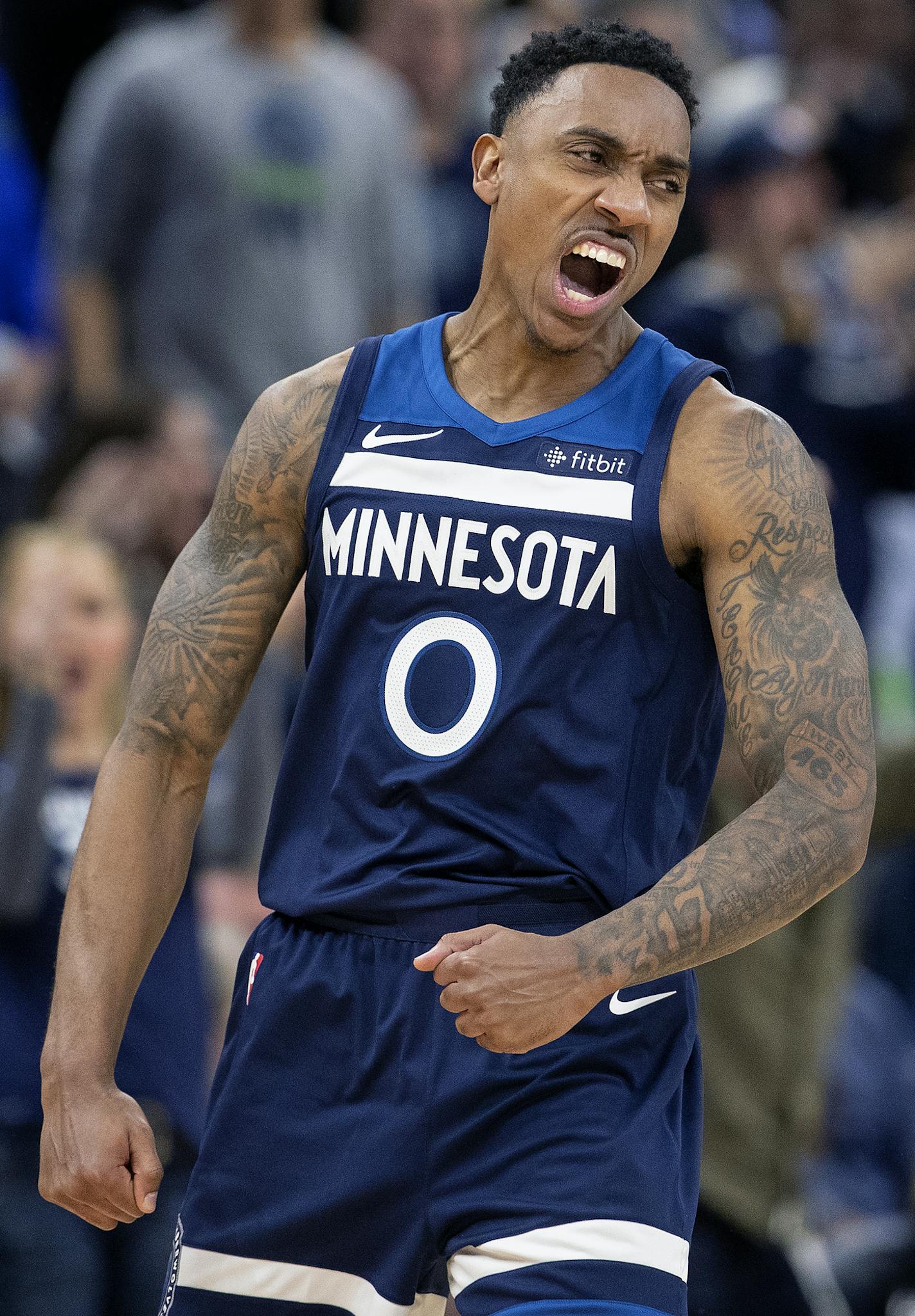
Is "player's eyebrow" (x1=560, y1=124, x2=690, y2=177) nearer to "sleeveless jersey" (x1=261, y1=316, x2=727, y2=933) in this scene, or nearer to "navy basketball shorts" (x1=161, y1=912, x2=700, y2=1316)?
"sleeveless jersey" (x1=261, y1=316, x2=727, y2=933)

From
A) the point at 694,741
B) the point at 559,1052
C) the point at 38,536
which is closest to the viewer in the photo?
the point at 559,1052

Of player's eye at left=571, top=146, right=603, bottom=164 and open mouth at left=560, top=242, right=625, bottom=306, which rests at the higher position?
player's eye at left=571, top=146, right=603, bottom=164

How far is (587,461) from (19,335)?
189 inches

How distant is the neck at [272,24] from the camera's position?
7441mm

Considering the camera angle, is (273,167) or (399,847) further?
(273,167)

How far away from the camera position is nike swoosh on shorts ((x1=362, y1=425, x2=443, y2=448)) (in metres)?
3.26

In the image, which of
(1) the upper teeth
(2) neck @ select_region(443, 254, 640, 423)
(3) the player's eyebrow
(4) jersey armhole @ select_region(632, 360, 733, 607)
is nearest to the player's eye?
(3) the player's eyebrow

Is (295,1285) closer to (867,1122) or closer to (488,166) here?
(488,166)

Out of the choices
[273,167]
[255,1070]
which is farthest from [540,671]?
[273,167]

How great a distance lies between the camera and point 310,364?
7520 mm

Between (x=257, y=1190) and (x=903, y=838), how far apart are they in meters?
3.30

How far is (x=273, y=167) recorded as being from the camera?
7543mm

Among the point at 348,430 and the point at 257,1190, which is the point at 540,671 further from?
the point at 257,1190

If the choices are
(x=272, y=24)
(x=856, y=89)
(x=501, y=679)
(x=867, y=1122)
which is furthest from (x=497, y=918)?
(x=856, y=89)
